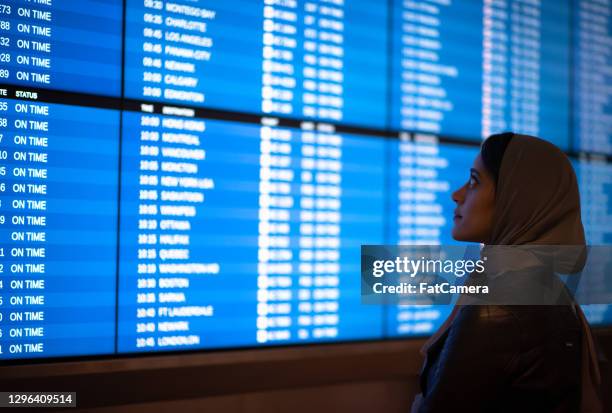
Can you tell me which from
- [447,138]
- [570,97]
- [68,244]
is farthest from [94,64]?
[570,97]

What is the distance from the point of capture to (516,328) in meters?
0.99

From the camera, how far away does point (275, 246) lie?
1.42 m

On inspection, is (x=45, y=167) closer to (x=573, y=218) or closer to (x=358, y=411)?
(x=358, y=411)

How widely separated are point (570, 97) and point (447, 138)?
0.59 meters

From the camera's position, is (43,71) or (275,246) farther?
(275,246)

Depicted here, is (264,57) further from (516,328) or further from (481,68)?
(516,328)

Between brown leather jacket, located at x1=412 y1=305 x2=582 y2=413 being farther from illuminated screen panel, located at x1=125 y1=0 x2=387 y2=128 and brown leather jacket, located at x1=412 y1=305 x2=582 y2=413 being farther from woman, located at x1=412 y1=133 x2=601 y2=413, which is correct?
illuminated screen panel, located at x1=125 y1=0 x2=387 y2=128

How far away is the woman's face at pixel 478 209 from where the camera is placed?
3.89 feet

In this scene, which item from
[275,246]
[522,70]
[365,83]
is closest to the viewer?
[275,246]

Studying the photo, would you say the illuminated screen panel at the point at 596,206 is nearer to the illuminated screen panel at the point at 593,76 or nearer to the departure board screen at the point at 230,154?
the illuminated screen panel at the point at 593,76
